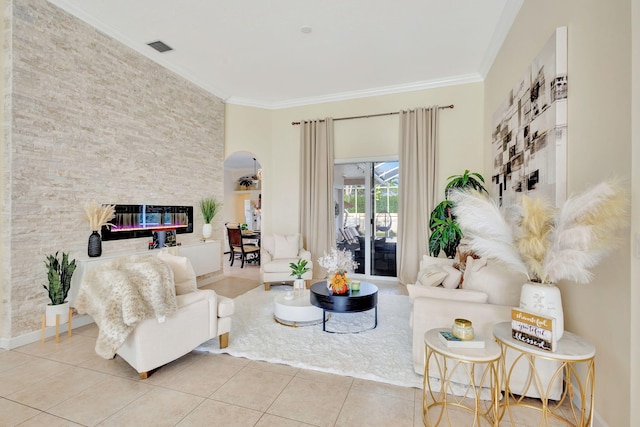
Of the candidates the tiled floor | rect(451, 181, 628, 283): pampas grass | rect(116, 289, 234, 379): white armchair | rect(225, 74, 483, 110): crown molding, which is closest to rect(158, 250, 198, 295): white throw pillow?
rect(116, 289, 234, 379): white armchair

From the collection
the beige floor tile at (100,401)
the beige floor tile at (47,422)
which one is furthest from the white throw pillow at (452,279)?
the beige floor tile at (47,422)

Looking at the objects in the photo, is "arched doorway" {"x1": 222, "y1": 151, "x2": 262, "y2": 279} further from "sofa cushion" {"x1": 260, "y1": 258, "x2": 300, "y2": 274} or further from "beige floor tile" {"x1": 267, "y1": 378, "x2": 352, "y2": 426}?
"beige floor tile" {"x1": 267, "y1": 378, "x2": 352, "y2": 426}

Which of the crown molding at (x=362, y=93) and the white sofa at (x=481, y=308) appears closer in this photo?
the white sofa at (x=481, y=308)

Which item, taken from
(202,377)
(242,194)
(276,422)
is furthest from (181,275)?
(242,194)

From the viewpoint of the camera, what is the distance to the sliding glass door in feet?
19.0

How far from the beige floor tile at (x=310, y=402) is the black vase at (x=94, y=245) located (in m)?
2.90

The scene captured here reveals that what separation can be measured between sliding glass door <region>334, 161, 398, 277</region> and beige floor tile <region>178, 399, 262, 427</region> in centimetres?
414

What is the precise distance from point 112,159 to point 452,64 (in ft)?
17.0

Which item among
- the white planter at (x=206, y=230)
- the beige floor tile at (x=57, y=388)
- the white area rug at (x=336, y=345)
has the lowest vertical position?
the beige floor tile at (x=57, y=388)

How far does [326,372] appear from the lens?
2469 millimetres

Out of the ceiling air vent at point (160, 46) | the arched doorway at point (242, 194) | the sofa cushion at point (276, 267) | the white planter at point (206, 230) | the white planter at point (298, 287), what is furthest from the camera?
the arched doorway at point (242, 194)

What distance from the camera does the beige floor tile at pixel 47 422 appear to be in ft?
6.06

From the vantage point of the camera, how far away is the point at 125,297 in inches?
83.3

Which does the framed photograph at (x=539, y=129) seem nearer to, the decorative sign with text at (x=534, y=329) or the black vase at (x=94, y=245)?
the decorative sign with text at (x=534, y=329)
